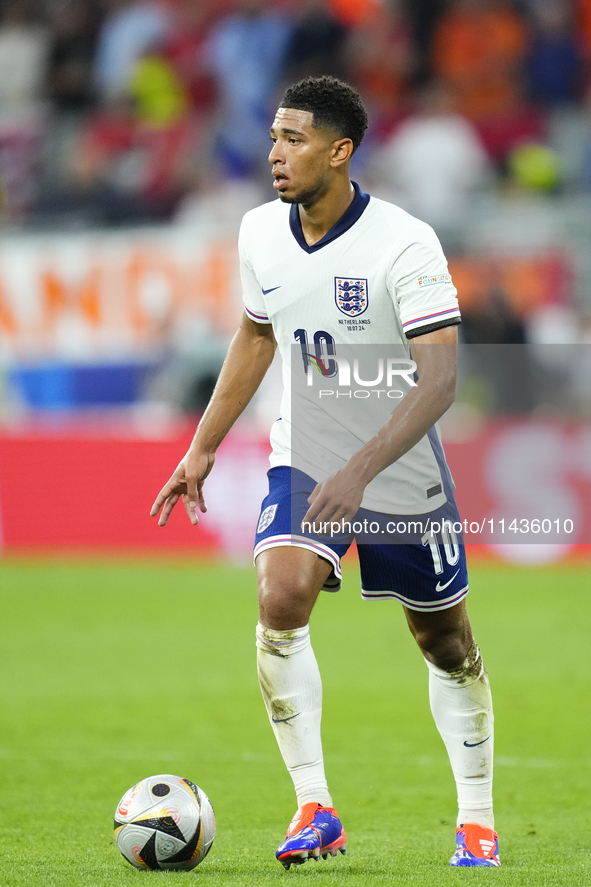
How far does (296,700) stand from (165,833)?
583mm

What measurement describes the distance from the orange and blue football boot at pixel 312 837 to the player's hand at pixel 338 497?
3.04ft

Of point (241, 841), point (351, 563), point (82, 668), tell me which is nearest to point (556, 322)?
point (351, 563)

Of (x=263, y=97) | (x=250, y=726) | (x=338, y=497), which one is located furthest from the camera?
(x=263, y=97)

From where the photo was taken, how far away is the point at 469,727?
15.3 feet

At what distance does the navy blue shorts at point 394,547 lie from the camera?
440 cm

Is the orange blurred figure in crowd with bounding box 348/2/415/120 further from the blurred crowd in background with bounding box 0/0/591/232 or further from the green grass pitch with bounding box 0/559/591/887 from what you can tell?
the green grass pitch with bounding box 0/559/591/887

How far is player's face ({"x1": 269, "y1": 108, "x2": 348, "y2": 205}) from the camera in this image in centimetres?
438

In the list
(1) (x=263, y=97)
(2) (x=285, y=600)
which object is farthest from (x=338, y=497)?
(1) (x=263, y=97)

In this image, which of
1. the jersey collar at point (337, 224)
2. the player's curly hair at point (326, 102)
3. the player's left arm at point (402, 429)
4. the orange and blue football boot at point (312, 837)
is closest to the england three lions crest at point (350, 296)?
the jersey collar at point (337, 224)

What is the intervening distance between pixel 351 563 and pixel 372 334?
9037 millimetres

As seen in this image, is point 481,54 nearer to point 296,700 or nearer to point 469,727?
point 469,727

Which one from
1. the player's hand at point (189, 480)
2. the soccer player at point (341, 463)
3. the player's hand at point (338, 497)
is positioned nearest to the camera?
the player's hand at point (338, 497)

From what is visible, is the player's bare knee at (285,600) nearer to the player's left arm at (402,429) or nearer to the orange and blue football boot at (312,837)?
the player's left arm at (402,429)

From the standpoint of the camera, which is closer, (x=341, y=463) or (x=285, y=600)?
(x=285, y=600)
